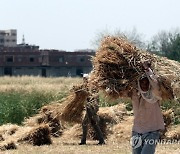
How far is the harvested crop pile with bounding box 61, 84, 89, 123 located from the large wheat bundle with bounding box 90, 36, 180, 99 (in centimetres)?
370

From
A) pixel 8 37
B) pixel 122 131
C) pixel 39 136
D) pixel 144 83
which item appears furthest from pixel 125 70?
pixel 8 37

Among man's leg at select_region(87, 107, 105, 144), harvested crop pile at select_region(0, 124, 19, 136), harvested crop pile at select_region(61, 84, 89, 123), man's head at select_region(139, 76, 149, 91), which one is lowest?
harvested crop pile at select_region(0, 124, 19, 136)

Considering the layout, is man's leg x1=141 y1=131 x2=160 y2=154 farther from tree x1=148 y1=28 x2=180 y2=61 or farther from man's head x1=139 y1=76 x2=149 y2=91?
tree x1=148 y1=28 x2=180 y2=61

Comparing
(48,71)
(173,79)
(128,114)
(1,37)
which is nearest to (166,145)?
(128,114)

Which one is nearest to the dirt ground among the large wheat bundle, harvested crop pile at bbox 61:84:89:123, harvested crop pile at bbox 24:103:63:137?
harvested crop pile at bbox 61:84:89:123

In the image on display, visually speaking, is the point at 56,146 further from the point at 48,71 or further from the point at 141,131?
the point at 48,71

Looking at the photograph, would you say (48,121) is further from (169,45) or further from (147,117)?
(169,45)

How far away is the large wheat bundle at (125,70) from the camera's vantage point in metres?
7.77

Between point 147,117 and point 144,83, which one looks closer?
point 147,117

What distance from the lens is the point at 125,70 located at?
7871 millimetres

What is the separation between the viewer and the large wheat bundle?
7766mm

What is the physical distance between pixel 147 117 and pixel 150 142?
360 millimetres

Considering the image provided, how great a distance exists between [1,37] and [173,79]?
112296mm

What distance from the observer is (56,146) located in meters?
13.2
